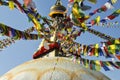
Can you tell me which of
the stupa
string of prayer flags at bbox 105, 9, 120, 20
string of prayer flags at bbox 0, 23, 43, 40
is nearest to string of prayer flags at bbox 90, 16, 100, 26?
string of prayer flags at bbox 105, 9, 120, 20

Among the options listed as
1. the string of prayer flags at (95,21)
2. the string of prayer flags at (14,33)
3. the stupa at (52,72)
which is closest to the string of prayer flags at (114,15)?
the string of prayer flags at (95,21)

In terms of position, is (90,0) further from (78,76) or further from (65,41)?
(78,76)

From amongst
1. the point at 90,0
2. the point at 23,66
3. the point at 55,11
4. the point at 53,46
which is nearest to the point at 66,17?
the point at 55,11

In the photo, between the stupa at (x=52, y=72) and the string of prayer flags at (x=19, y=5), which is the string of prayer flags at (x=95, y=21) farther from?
the stupa at (x=52, y=72)

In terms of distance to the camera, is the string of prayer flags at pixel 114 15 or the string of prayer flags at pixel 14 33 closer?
the string of prayer flags at pixel 14 33

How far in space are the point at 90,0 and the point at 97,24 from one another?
5.71ft

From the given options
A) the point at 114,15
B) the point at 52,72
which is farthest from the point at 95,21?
the point at 52,72

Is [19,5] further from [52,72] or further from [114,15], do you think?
[52,72]

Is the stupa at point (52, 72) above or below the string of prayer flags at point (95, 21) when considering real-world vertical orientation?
below

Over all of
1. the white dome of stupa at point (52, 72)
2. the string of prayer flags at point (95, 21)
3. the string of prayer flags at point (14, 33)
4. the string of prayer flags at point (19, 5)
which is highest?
the string of prayer flags at point (19, 5)

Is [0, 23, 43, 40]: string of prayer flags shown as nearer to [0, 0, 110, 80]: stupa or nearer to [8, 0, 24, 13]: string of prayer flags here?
Result: [8, 0, 24, 13]: string of prayer flags

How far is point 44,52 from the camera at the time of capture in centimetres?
864

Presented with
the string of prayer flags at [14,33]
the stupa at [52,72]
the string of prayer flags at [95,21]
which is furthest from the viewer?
the string of prayer flags at [95,21]

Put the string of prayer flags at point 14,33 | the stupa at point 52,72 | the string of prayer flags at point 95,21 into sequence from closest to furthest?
the stupa at point 52,72 → the string of prayer flags at point 14,33 → the string of prayer flags at point 95,21
